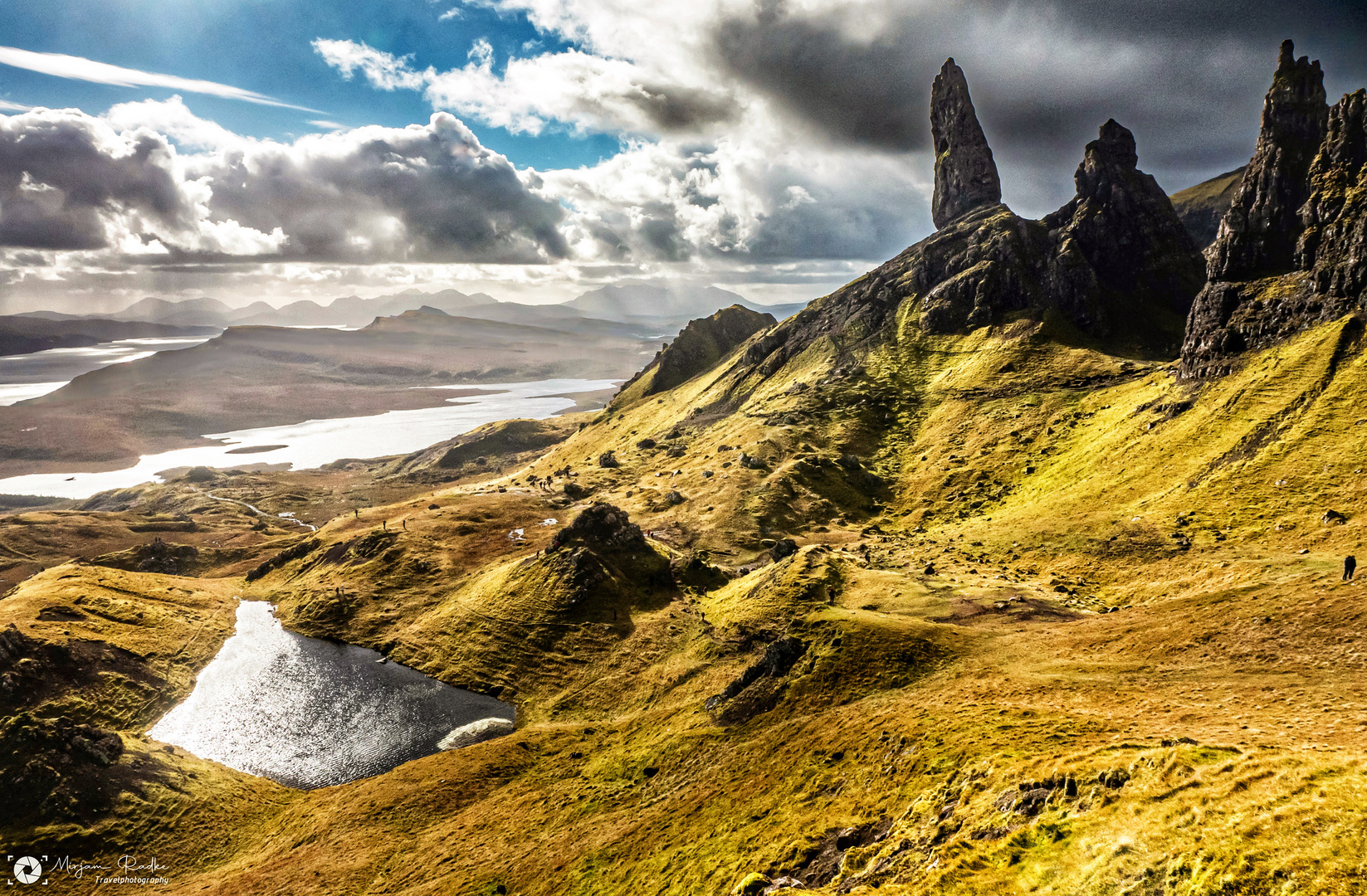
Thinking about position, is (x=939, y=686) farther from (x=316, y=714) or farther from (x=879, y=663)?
(x=316, y=714)

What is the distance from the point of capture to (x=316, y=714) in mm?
92938

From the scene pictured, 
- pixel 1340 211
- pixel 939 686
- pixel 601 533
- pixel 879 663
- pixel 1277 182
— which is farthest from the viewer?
pixel 1277 182

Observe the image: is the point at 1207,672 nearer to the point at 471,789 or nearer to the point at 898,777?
the point at 898,777

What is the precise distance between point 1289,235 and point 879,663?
15248 cm

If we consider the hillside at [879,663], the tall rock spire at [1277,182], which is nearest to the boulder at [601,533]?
the hillside at [879,663]

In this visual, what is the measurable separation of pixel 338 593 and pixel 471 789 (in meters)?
72.8

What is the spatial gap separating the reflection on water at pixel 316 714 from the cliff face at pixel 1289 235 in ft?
500

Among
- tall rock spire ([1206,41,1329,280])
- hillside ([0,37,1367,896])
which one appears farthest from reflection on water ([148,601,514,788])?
tall rock spire ([1206,41,1329,280])

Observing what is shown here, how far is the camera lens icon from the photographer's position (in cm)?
6000

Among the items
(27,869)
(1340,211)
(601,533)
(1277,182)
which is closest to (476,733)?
(601,533)

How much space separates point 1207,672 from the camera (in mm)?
49781

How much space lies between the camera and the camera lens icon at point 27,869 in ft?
197

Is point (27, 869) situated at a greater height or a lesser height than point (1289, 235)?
lesser

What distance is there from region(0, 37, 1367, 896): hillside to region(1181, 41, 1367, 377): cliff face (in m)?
0.81
